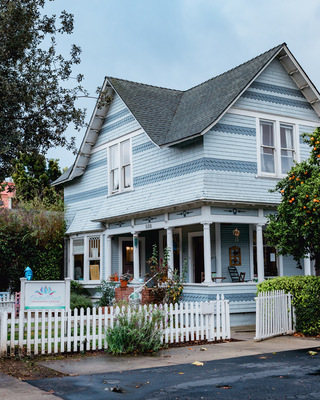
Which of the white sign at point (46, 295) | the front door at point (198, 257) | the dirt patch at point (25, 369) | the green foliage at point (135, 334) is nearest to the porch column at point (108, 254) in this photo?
the front door at point (198, 257)

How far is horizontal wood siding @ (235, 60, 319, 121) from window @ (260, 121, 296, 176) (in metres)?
0.53

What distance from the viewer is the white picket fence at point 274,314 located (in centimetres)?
1255

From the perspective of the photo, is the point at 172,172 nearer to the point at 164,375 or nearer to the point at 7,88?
the point at 7,88

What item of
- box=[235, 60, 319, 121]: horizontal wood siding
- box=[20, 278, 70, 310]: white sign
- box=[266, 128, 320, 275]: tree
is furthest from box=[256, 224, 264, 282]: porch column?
box=[20, 278, 70, 310]: white sign

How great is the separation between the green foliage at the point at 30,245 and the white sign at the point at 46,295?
1038 centimetres

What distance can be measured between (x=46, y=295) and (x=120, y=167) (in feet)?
30.9

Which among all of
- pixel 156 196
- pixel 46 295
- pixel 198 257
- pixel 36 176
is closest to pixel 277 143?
pixel 156 196

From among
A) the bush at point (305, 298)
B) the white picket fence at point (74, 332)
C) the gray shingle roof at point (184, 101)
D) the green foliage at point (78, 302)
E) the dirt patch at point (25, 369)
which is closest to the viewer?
the dirt patch at point (25, 369)

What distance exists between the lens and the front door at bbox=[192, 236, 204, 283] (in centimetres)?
1908

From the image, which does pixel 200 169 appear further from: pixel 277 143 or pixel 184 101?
pixel 184 101

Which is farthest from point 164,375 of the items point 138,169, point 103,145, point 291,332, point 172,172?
point 103,145

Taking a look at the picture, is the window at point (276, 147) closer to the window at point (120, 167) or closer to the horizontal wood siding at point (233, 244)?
the horizontal wood siding at point (233, 244)

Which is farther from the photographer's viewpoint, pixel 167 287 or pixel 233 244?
pixel 233 244

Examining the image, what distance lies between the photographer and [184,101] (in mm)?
20719
